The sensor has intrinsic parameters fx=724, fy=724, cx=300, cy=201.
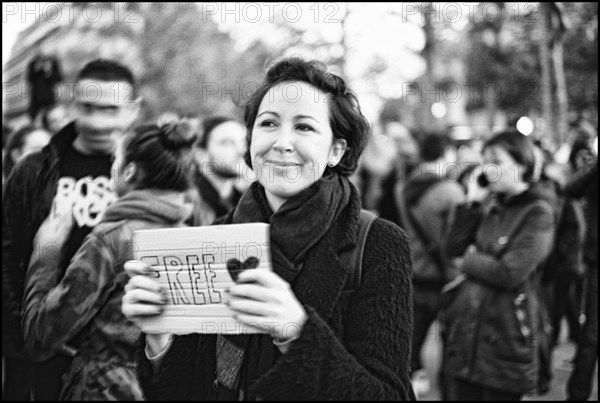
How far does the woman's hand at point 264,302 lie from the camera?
61.6 inches

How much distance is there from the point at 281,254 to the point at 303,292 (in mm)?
112

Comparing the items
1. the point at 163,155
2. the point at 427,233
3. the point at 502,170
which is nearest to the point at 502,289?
the point at 502,170

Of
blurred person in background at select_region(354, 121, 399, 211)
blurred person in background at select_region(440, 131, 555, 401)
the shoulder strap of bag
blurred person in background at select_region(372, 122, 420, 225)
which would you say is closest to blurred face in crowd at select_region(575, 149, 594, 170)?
blurred person in background at select_region(372, 122, 420, 225)

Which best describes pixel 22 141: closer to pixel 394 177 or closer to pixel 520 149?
pixel 394 177

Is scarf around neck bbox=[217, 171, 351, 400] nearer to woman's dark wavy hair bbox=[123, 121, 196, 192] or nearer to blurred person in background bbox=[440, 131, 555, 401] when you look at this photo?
woman's dark wavy hair bbox=[123, 121, 196, 192]

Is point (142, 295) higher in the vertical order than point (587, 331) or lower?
higher

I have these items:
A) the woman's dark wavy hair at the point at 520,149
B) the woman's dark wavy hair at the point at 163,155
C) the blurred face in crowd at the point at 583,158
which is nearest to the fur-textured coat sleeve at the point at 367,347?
the woman's dark wavy hair at the point at 163,155

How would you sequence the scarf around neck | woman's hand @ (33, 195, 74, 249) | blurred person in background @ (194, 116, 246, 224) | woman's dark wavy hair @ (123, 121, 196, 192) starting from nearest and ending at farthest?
the scarf around neck → woman's dark wavy hair @ (123, 121, 196, 192) → woman's hand @ (33, 195, 74, 249) → blurred person in background @ (194, 116, 246, 224)

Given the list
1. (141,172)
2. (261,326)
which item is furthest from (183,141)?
(261,326)

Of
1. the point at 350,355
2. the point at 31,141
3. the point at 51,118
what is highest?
the point at 51,118

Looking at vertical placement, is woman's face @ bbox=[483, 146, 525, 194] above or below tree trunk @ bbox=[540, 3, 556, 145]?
below

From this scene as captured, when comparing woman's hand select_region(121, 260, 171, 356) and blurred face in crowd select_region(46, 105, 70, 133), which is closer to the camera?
woman's hand select_region(121, 260, 171, 356)

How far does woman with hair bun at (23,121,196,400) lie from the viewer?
101 inches

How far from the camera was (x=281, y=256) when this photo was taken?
1.83m
